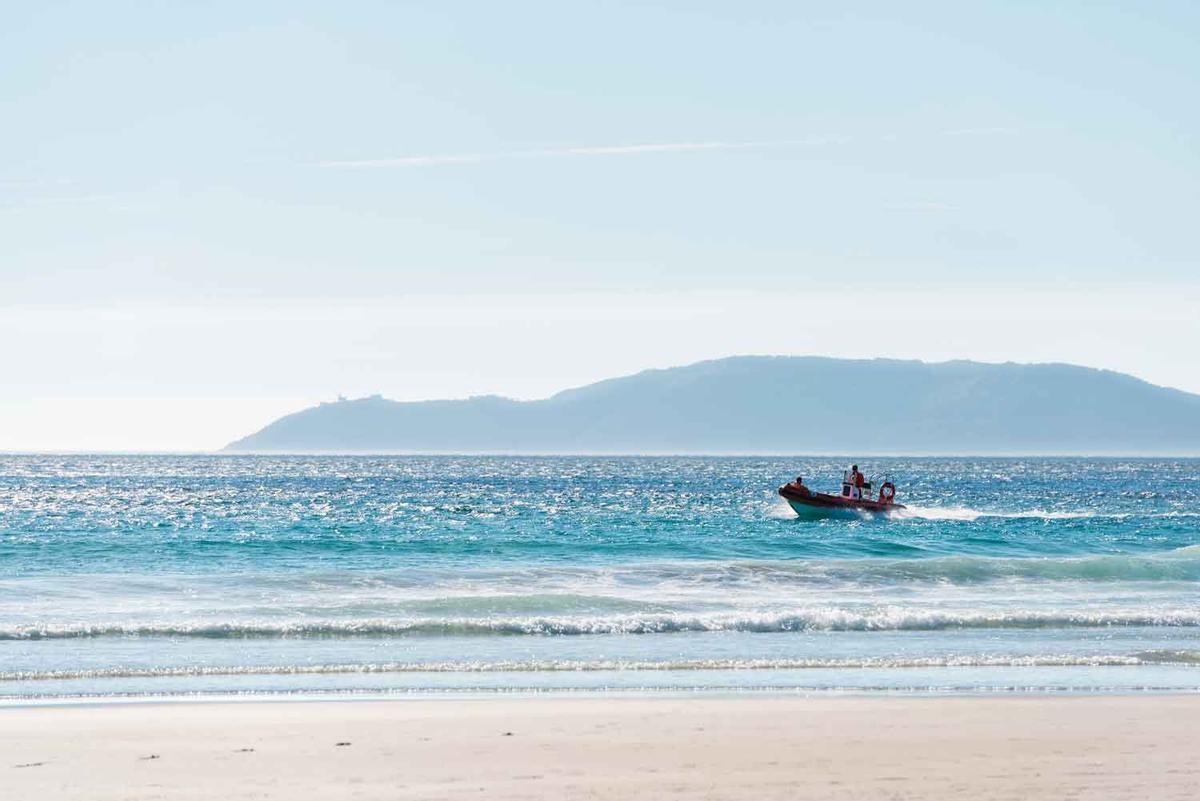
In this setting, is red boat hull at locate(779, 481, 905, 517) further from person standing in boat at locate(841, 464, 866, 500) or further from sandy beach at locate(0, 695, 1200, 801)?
sandy beach at locate(0, 695, 1200, 801)

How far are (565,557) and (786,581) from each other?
28.2 feet

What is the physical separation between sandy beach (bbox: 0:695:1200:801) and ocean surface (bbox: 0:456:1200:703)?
1.45m

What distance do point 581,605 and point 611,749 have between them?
11.9 meters

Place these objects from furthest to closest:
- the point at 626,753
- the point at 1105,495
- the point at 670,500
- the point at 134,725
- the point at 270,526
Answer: the point at 1105,495, the point at 670,500, the point at 270,526, the point at 134,725, the point at 626,753

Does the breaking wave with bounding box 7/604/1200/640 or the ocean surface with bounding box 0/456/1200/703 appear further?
the breaking wave with bounding box 7/604/1200/640

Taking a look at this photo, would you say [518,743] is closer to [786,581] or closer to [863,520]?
[786,581]

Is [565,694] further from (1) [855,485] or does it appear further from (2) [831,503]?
(1) [855,485]

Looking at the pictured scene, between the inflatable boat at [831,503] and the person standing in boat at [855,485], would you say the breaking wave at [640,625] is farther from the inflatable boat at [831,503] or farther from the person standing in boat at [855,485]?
the person standing in boat at [855,485]

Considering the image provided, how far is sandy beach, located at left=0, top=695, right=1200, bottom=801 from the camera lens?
10328 mm

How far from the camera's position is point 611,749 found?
11.7 meters

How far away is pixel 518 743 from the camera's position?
11.9 meters

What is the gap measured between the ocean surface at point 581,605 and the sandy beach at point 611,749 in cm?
145

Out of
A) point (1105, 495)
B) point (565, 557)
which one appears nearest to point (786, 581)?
point (565, 557)

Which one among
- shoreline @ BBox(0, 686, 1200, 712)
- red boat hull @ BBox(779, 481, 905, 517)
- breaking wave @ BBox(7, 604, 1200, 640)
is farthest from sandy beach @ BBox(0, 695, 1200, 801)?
red boat hull @ BBox(779, 481, 905, 517)
